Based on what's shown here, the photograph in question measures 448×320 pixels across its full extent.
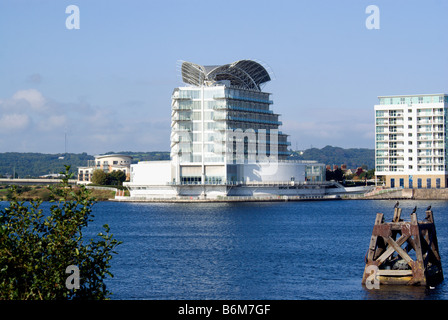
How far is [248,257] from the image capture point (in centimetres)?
5712

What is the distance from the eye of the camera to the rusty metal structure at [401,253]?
A: 119ft

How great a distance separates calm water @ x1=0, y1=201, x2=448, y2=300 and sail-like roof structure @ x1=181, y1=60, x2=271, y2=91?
181 feet

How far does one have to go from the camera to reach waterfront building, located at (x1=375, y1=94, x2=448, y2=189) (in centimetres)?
15738

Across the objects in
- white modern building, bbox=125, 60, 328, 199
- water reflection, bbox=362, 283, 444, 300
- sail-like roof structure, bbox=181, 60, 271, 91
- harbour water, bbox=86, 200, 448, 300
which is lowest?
harbour water, bbox=86, 200, 448, 300

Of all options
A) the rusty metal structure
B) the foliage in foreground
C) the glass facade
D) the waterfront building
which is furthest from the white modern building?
the foliage in foreground

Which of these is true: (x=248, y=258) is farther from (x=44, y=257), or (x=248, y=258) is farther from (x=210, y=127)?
(x=210, y=127)

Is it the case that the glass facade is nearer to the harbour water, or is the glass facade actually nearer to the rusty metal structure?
the harbour water

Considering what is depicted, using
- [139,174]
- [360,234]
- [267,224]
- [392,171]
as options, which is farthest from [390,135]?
[360,234]

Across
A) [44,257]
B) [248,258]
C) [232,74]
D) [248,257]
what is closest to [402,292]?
[44,257]

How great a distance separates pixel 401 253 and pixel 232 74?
126 metres

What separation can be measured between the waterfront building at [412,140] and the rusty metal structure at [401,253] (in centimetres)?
12361
